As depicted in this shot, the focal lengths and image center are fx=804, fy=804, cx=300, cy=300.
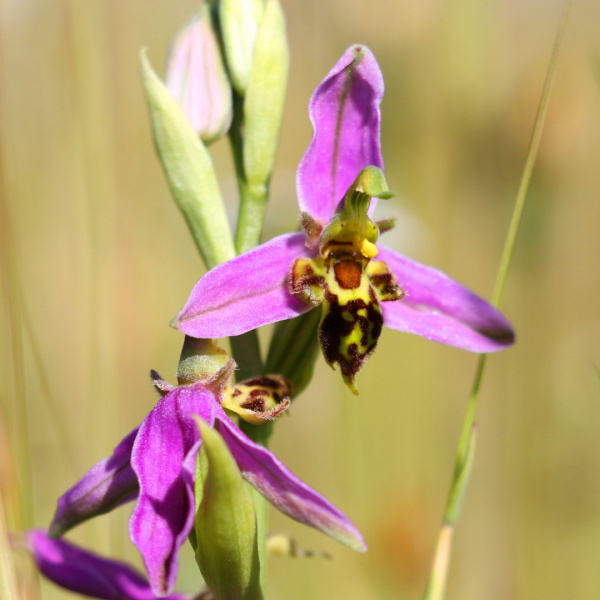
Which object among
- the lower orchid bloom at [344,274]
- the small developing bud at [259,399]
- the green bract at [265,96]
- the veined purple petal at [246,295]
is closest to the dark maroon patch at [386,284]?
the lower orchid bloom at [344,274]

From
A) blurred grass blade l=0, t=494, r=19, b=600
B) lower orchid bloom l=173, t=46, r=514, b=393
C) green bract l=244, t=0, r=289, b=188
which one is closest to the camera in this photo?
blurred grass blade l=0, t=494, r=19, b=600

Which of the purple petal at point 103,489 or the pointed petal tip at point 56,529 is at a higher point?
the purple petal at point 103,489

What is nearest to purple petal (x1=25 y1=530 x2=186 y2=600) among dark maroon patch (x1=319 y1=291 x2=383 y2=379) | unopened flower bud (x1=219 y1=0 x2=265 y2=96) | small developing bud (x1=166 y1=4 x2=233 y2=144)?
dark maroon patch (x1=319 y1=291 x2=383 y2=379)

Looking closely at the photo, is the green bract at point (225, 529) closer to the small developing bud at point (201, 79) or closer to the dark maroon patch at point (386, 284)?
the dark maroon patch at point (386, 284)

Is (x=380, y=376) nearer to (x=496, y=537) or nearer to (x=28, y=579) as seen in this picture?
(x=496, y=537)

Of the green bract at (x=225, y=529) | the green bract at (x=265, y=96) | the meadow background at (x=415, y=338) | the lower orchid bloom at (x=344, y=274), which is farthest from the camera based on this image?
the meadow background at (x=415, y=338)

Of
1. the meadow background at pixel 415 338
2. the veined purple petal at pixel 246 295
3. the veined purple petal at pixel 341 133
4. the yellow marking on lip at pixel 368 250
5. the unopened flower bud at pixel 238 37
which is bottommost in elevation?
the meadow background at pixel 415 338

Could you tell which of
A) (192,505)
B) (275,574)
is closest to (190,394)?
(192,505)

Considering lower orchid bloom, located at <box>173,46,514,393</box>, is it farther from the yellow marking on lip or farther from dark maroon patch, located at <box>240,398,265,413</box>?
dark maroon patch, located at <box>240,398,265,413</box>
